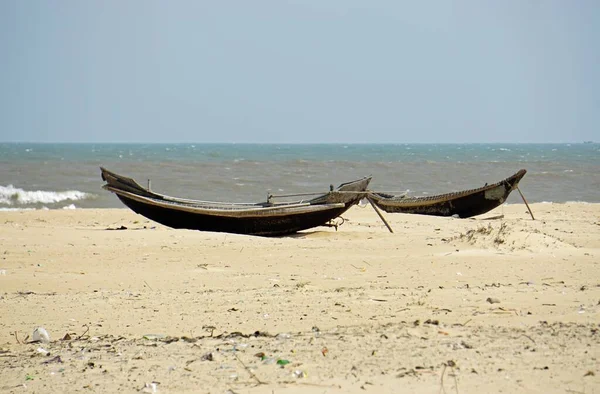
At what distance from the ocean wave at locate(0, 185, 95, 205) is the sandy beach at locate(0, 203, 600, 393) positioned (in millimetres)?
11702

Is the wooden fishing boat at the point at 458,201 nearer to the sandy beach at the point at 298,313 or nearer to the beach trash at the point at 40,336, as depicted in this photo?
the sandy beach at the point at 298,313

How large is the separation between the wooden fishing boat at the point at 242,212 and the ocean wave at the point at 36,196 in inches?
447

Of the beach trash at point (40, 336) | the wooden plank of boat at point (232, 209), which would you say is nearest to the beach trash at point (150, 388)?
the beach trash at point (40, 336)

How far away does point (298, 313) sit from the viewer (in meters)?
6.20

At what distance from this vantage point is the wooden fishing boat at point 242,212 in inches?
455

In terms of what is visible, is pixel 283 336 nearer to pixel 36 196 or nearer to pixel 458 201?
pixel 458 201

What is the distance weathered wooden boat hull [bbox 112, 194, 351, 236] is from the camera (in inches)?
456

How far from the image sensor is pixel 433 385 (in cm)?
423

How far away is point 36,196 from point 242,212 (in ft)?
44.6

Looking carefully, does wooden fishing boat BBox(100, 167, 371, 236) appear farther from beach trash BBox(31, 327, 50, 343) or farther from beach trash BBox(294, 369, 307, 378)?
beach trash BBox(294, 369, 307, 378)

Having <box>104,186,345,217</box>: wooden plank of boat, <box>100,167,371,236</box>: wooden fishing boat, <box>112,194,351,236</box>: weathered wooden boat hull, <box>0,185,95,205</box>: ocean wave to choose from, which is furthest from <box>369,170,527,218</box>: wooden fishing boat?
<box>0,185,95,205</box>: ocean wave

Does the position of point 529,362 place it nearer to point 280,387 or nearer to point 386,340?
point 386,340

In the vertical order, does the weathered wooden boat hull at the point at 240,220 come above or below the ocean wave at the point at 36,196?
above

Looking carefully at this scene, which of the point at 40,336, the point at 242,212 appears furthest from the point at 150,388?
the point at 242,212
